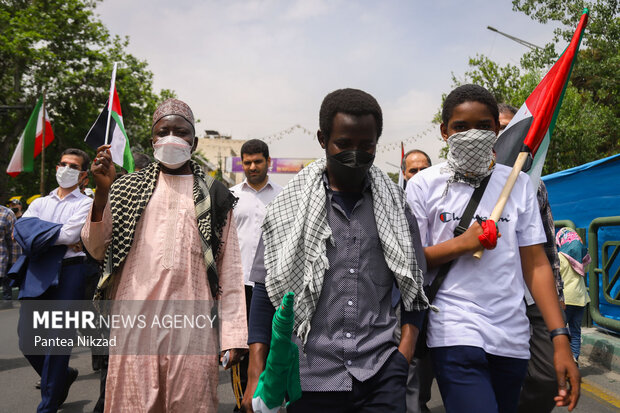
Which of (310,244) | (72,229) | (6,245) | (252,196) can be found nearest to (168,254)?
(310,244)

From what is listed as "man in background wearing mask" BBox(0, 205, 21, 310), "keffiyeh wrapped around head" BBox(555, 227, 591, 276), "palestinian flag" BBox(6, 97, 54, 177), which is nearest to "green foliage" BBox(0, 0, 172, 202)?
"palestinian flag" BBox(6, 97, 54, 177)

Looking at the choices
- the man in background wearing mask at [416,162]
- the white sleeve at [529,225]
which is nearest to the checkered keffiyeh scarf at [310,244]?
the white sleeve at [529,225]

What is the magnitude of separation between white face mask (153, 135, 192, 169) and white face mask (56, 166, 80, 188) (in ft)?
6.95

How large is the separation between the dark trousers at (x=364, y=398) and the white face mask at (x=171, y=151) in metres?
1.43

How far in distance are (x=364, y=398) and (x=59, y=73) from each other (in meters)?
25.2

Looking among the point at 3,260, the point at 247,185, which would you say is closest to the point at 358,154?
the point at 247,185

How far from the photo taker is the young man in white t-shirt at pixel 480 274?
228 centimetres

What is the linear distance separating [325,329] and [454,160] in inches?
40.8

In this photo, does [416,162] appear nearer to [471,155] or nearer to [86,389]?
[471,155]

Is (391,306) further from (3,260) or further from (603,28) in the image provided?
(603,28)

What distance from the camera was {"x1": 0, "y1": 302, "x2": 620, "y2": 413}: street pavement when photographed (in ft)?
15.7

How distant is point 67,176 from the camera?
466 cm

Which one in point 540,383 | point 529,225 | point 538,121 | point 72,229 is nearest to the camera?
point 529,225

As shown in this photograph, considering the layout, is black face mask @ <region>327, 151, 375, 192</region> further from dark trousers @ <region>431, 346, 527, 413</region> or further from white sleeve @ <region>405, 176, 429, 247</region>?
dark trousers @ <region>431, 346, 527, 413</region>
